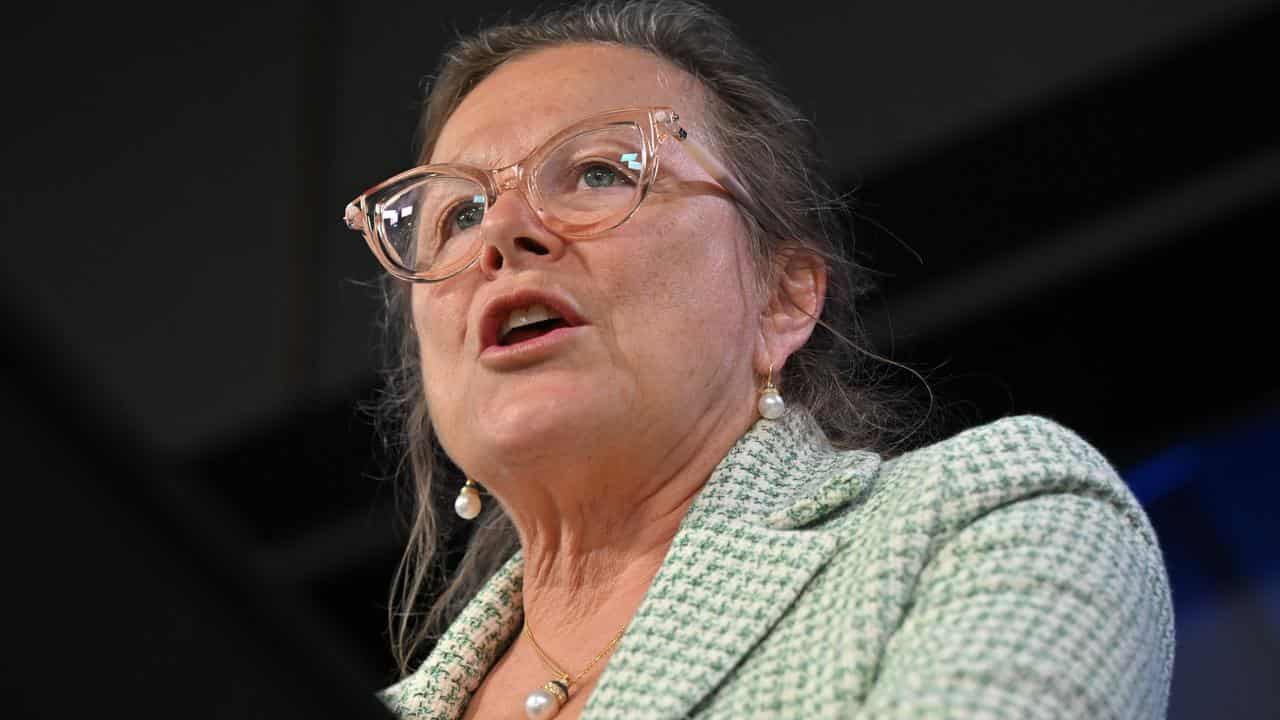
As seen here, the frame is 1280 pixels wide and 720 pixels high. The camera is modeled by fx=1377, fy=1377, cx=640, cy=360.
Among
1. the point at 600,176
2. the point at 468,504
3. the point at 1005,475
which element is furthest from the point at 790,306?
the point at 1005,475

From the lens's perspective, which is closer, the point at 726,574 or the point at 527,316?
the point at 726,574

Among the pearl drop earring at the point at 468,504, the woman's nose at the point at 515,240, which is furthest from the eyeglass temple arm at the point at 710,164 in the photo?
the pearl drop earring at the point at 468,504

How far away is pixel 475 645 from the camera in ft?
5.00

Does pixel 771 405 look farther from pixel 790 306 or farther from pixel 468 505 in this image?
pixel 468 505

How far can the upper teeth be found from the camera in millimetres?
1390

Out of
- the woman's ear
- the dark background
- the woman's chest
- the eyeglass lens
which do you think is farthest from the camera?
the dark background

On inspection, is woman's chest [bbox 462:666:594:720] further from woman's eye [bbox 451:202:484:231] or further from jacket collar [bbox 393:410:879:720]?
woman's eye [bbox 451:202:484:231]

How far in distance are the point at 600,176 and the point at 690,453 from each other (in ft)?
1.00

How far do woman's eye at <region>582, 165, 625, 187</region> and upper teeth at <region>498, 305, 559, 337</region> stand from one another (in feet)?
0.48

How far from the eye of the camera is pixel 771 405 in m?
1.45

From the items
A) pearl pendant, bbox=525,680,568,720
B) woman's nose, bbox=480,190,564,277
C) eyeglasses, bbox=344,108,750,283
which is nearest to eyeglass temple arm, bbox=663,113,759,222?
eyeglasses, bbox=344,108,750,283

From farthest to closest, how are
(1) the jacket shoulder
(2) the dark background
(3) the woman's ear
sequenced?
(2) the dark background
(3) the woman's ear
(1) the jacket shoulder

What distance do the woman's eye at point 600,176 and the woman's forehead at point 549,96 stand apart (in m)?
0.07

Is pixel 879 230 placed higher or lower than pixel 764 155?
lower
